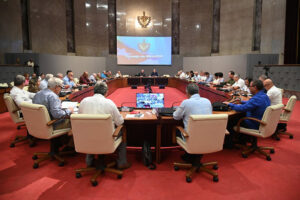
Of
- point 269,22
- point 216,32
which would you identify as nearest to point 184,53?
point 216,32

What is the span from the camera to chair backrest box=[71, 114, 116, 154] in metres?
2.34

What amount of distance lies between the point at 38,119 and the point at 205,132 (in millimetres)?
1957

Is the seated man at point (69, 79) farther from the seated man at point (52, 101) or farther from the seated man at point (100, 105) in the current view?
the seated man at point (100, 105)

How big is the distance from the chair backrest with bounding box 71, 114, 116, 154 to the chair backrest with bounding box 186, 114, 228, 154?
2.72ft

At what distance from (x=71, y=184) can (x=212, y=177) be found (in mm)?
1576

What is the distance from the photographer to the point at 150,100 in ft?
12.0

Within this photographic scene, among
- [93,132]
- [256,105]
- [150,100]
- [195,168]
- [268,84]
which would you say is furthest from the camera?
[268,84]

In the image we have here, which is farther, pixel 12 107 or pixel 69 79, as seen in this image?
pixel 69 79

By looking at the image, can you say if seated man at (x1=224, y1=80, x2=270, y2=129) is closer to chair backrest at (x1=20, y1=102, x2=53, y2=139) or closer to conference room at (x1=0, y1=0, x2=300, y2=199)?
conference room at (x1=0, y1=0, x2=300, y2=199)

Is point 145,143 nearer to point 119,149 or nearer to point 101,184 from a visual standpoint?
point 119,149

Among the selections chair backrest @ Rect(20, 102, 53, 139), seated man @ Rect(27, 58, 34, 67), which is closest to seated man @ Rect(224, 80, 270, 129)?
chair backrest @ Rect(20, 102, 53, 139)

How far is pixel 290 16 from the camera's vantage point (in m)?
9.63

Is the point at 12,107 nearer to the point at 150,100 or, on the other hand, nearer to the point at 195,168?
the point at 150,100

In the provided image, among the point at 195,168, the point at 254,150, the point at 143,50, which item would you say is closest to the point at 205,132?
the point at 195,168
